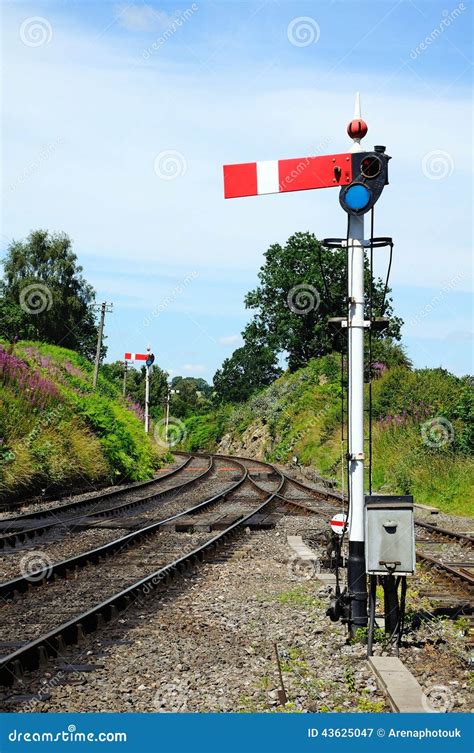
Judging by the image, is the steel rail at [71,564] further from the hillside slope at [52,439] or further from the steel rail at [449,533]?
the hillside slope at [52,439]

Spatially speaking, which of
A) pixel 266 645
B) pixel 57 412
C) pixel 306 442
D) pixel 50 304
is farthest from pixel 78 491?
pixel 50 304

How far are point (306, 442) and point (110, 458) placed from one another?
44.3ft

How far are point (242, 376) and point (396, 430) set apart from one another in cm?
5545

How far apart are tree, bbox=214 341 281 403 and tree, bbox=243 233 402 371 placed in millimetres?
4332

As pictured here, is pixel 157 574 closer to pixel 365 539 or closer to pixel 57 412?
pixel 365 539

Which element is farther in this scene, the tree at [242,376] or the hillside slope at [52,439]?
the tree at [242,376]

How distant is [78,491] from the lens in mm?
20156

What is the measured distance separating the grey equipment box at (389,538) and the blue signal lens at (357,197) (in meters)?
2.27
